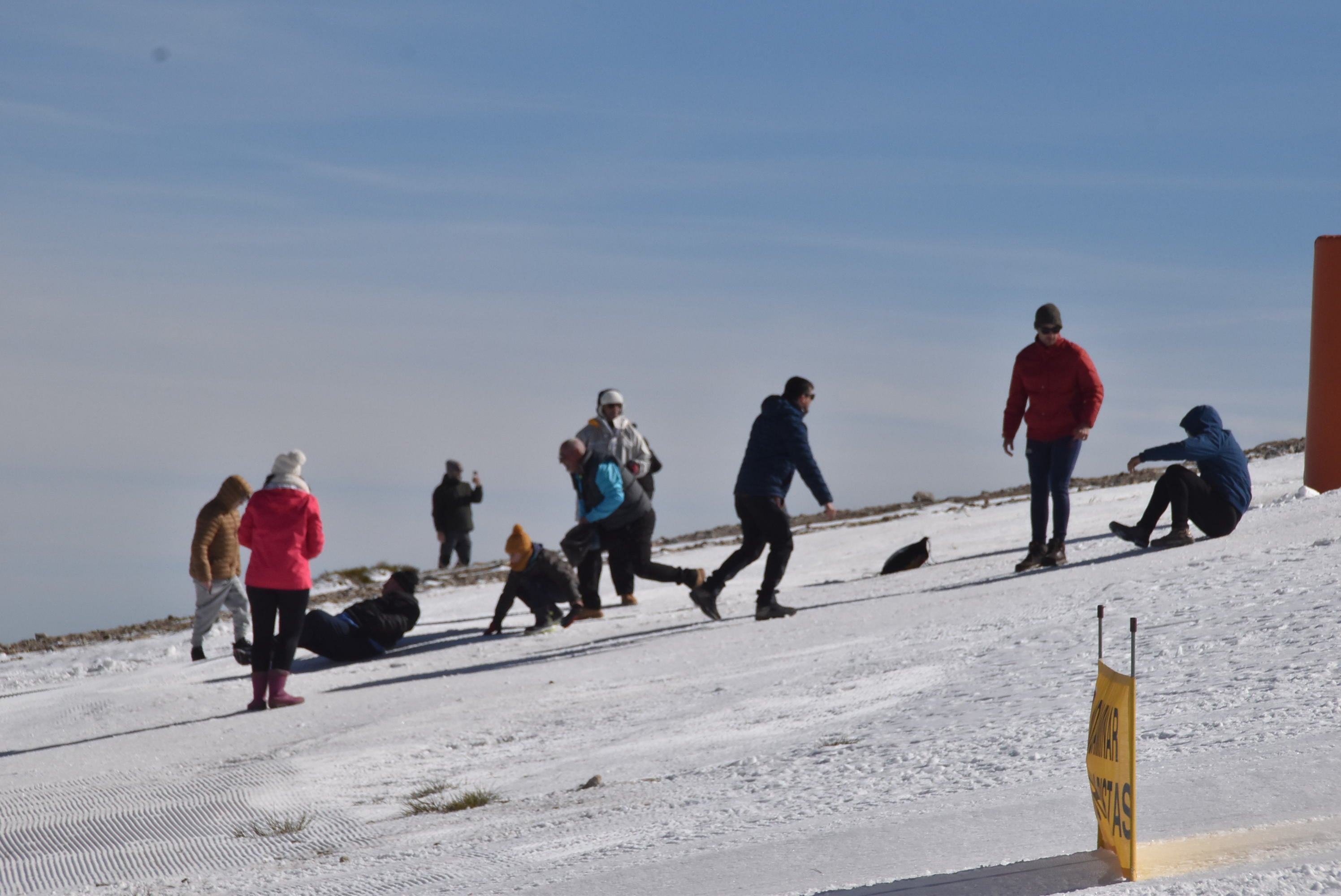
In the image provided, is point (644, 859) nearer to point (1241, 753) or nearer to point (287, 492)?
point (1241, 753)

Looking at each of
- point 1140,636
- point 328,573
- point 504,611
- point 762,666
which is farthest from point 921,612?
point 328,573

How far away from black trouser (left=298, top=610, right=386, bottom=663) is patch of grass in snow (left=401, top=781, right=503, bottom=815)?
4.68 meters

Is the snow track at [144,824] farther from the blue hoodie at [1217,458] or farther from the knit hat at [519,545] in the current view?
the blue hoodie at [1217,458]

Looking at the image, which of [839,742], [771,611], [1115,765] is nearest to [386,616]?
[771,611]

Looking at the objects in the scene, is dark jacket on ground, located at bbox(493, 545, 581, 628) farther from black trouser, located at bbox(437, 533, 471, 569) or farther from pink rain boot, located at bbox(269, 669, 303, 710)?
black trouser, located at bbox(437, 533, 471, 569)

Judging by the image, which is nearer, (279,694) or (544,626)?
(279,694)

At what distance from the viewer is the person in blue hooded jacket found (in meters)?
9.05

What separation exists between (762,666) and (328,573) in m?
12.9

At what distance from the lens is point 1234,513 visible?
9133mm

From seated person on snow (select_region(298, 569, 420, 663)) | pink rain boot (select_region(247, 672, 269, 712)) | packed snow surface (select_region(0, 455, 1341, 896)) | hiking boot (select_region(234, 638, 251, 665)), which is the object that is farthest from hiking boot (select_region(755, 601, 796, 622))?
hiking boot (select_region(234, 638, 251, 665))

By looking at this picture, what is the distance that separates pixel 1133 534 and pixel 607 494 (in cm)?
413

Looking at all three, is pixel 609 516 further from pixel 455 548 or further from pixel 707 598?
pixel 455 548

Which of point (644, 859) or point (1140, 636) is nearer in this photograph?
point (644, 859)

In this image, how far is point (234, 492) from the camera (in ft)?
37.9
